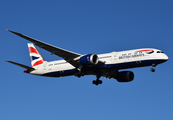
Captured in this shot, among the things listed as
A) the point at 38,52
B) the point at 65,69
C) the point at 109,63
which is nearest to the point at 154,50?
the point at 109,63

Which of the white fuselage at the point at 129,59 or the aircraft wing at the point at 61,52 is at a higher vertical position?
the aircraft wing at the point at 61,52

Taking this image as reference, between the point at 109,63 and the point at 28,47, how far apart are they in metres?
18.9

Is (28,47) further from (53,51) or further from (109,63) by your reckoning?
(109,63)

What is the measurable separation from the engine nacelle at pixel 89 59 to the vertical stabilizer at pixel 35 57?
11.8 m

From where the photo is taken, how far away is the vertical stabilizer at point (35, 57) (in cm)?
5038

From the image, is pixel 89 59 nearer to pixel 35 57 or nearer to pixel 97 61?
pixel 97 61

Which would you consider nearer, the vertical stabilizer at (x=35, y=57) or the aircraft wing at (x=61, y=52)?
the aircraft wing at (x=61, y=52)

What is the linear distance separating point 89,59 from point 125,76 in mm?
10018

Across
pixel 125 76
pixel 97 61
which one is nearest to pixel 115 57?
pixel 97 61

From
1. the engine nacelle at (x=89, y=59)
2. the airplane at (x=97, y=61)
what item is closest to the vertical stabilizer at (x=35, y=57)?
the airplane at (x=97, y=61)

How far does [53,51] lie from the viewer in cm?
4081

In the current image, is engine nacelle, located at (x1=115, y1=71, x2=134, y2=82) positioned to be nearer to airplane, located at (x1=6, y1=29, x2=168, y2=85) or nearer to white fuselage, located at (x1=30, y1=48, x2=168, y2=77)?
airplane, located at (x1=6, y1=29, x2=168, y2=85)

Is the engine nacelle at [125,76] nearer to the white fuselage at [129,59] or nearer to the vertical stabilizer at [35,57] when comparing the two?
the white fuselage at [129,59]

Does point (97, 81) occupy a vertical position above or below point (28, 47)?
below
